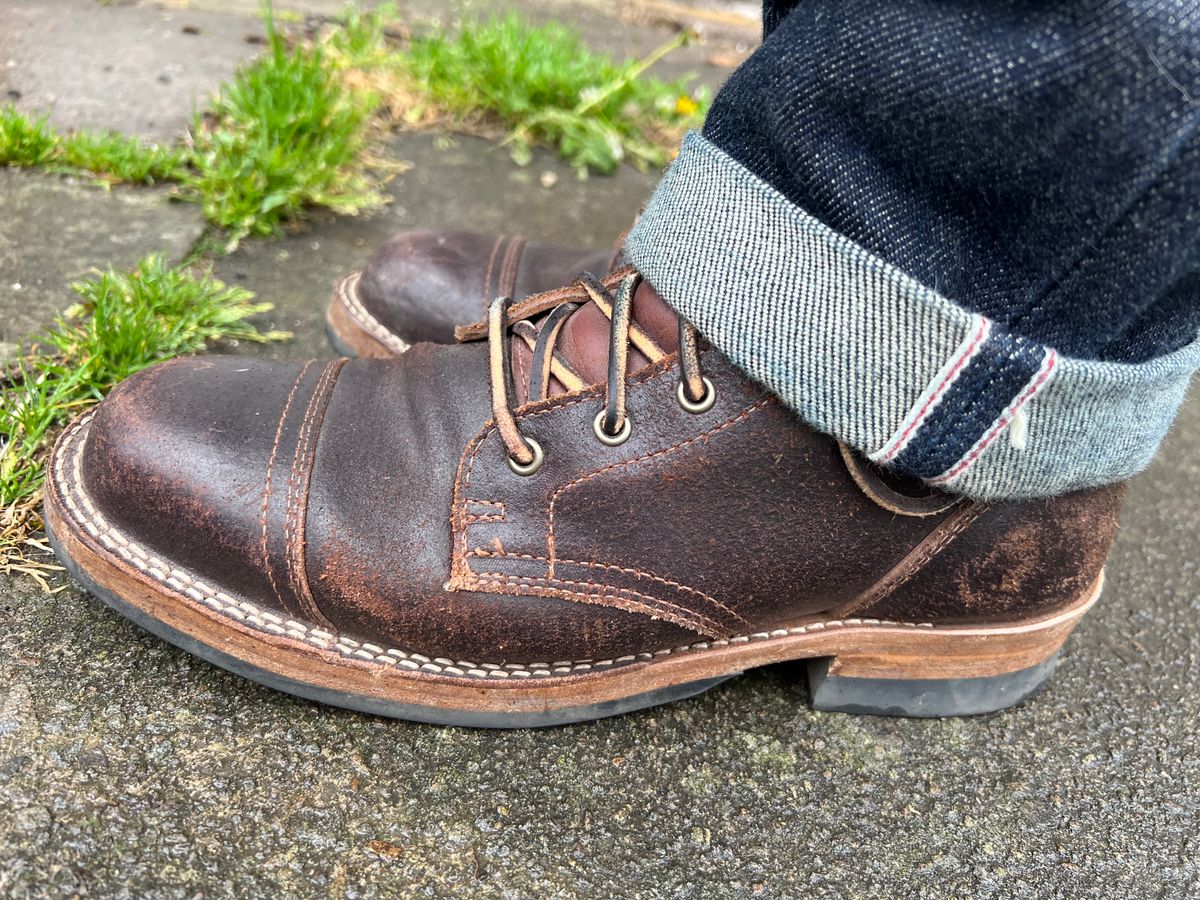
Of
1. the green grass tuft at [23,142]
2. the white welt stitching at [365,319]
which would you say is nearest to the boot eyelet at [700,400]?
the white welt stitching at [365,319]

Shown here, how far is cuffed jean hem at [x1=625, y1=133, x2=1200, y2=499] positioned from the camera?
88 centimetres

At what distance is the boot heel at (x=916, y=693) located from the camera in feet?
3.97

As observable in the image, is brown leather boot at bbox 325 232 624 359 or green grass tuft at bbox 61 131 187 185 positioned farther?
green grass tuft at bbox 61 131 187 185

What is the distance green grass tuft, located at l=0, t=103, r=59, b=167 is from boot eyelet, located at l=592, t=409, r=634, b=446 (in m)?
1.50

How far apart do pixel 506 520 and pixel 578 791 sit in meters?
0.32

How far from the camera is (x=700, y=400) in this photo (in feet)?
3.25

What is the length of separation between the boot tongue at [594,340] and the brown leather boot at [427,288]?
20.4 inches

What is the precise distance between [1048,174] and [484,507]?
621mm

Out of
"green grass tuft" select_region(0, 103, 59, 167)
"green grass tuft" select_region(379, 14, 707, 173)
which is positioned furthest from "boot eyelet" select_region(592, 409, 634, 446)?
"green grass tuft" select_region(379, 14, 707, 173)

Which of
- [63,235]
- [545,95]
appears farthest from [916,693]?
[545,95]

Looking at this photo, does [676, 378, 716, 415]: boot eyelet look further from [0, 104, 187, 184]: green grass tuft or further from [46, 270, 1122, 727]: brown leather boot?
[0, 104, 187, 184]: green grass tuft

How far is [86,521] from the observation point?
3.48 ft

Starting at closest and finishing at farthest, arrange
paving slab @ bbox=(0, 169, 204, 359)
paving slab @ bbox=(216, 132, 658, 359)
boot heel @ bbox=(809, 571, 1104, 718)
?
boot heel @ bbox=(809, 571, 1104, 718), paving slab @ bbox=(0, 169, 204, 359), paving slab @ bbox=(216, 132, 658, 359)

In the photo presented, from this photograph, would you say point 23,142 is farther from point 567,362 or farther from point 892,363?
point 892,363
